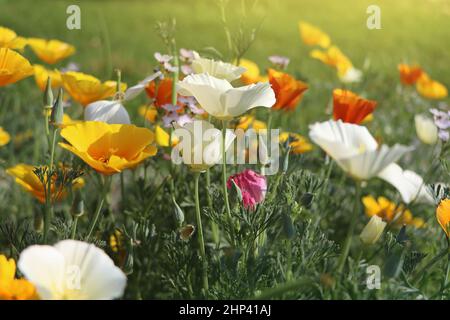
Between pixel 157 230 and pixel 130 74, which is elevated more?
pixel 130 74

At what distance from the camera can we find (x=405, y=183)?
1.10m

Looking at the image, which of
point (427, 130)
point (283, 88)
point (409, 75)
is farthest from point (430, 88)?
point (283, 88)

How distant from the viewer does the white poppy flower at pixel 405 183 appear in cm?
103

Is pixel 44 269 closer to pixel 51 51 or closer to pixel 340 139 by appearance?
pixel 340 139

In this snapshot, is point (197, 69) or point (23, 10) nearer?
point (197, 69)

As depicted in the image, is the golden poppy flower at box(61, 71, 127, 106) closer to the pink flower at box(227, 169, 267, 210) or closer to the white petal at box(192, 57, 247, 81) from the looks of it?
the white petal at box(192, 57, 247, 81)

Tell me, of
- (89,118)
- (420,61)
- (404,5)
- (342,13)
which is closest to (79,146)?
(89,118)

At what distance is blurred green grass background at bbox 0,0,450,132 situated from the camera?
3838 mm

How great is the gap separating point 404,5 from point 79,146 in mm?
4929

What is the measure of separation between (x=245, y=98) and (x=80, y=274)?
1.20 feet

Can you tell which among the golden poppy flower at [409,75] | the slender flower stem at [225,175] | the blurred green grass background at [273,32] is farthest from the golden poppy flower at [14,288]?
the blurred green grass background at [273,32]

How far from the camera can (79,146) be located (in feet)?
3.57

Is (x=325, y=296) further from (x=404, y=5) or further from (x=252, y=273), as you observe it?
(x=404, y=5)

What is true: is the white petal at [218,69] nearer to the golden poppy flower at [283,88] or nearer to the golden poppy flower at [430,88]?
the golden poppy flower at [283,88]
